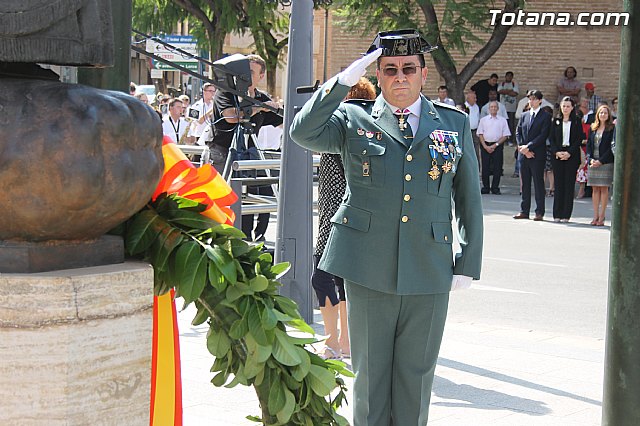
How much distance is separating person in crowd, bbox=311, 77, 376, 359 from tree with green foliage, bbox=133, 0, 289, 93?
813 inches

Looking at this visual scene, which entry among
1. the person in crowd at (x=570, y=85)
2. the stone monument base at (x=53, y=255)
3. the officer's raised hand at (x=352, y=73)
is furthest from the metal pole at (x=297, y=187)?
the person in crowd at (x=570, y=85)

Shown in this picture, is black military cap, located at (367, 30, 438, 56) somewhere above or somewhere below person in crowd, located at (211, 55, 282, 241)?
above

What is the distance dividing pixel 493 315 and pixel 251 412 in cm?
386

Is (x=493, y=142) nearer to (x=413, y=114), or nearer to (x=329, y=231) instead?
(x=329, y=231)

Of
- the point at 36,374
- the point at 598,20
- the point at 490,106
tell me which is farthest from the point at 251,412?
the point at 598,20

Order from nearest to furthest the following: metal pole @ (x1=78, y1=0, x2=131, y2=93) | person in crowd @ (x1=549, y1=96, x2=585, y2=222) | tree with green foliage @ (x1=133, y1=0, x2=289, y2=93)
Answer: metal pole @ (x1=78, y1=0, x2=131, y2=93) < person in crowd @ (x1=549, y1=96, x2=585, y2=222) < tree with green foliage @ (x1=133, y1=0, x2=289, y2=93)

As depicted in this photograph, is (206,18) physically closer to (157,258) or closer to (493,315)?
(493,315)

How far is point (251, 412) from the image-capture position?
5.63m

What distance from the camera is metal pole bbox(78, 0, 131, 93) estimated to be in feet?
12.2

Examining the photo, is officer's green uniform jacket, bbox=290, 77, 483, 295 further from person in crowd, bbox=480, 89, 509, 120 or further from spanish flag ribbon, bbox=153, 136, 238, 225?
person in crowd, bbox=480, 89, 509, 120

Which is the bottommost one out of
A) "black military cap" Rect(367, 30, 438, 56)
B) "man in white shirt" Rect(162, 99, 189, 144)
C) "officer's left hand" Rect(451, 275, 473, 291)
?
"officer's left hand" Rect(451, 275, 473, 291)

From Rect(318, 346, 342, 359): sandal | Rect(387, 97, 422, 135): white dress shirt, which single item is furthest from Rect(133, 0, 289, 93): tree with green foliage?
Rect(387, 97, 422, 135): white dress shirt

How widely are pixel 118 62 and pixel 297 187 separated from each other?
4246 millimetres

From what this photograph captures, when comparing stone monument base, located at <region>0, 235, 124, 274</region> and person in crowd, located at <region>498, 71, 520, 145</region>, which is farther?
person in crowd, located at <region>498, 71, 520, 145</region>
